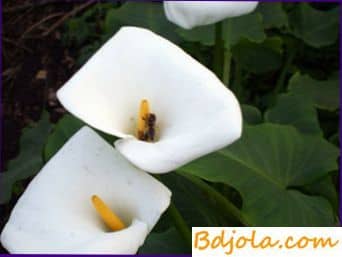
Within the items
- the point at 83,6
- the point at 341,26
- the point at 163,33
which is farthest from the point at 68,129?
the point at 83,6

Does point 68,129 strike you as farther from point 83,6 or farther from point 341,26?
point 83,6

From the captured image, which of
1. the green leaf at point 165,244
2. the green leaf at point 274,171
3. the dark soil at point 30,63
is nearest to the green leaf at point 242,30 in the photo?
the green leaf at point 274,171

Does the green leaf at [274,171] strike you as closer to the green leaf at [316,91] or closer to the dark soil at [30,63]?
the green leaf at [316,91]

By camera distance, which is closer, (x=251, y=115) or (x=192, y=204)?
(x=192, y=204)

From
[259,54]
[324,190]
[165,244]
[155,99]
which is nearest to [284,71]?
[259,54]

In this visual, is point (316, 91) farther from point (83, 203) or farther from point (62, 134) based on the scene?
point (83, 203)

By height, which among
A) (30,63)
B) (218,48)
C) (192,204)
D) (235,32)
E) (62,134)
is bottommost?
(30,63)
